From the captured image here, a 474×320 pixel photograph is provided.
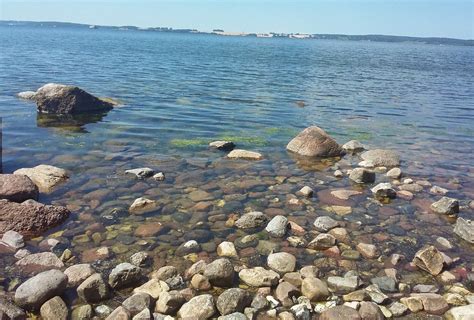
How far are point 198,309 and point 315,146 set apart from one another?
958 cm

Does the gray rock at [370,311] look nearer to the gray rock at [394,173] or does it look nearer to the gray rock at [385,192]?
the gray rock at [385,192]

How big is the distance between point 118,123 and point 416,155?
13.0 meters

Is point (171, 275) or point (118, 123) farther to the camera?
point (118, 123)

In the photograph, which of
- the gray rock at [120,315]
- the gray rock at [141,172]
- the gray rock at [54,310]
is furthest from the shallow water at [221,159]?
the gray rock at [120,315]

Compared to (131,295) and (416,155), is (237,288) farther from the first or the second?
(416,155)

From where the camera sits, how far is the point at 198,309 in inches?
230

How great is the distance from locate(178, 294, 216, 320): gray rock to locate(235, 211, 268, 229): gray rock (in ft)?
9.54

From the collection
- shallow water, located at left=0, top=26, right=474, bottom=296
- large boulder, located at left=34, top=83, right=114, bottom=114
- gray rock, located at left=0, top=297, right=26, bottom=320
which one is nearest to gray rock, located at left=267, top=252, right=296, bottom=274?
shallow water, located at left=0, top=26, right=474, bottom=296

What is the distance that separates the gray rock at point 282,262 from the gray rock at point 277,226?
97 centimetres

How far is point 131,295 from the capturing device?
6.32m

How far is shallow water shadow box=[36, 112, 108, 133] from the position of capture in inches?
676

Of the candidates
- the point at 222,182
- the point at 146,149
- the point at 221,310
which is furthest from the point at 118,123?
the point at 221,310

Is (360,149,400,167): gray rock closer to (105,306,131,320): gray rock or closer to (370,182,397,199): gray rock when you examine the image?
(370,182,397,199): gray rock

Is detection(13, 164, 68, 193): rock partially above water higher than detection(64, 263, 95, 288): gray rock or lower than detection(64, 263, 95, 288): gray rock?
higher
